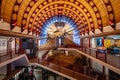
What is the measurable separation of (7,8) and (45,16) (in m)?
19.0

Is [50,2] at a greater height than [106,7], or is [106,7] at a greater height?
[50,2]

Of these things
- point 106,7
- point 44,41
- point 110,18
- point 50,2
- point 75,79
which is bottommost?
point 75,79

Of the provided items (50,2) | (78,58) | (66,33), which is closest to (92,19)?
(50,2)

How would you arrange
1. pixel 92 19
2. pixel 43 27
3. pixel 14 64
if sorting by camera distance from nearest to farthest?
pixel 14 64
pixel 92 19
pixel 43 27

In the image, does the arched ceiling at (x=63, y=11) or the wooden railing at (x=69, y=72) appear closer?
the arched ceiling at (x=63, y=11)

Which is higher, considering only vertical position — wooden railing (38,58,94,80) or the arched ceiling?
the arched ceiling

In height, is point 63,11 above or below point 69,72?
above

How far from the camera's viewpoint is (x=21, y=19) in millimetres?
24828

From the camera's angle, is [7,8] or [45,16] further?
[45,16]

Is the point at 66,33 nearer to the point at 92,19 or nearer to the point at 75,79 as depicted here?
the point at 92,19

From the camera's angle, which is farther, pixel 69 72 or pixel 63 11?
pixel 63 11

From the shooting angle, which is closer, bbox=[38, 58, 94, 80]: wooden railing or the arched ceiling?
the arched ceiling

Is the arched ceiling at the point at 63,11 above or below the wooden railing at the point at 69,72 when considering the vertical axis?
above

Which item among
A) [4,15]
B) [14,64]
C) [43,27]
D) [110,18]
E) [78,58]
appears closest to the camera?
[4,15]
